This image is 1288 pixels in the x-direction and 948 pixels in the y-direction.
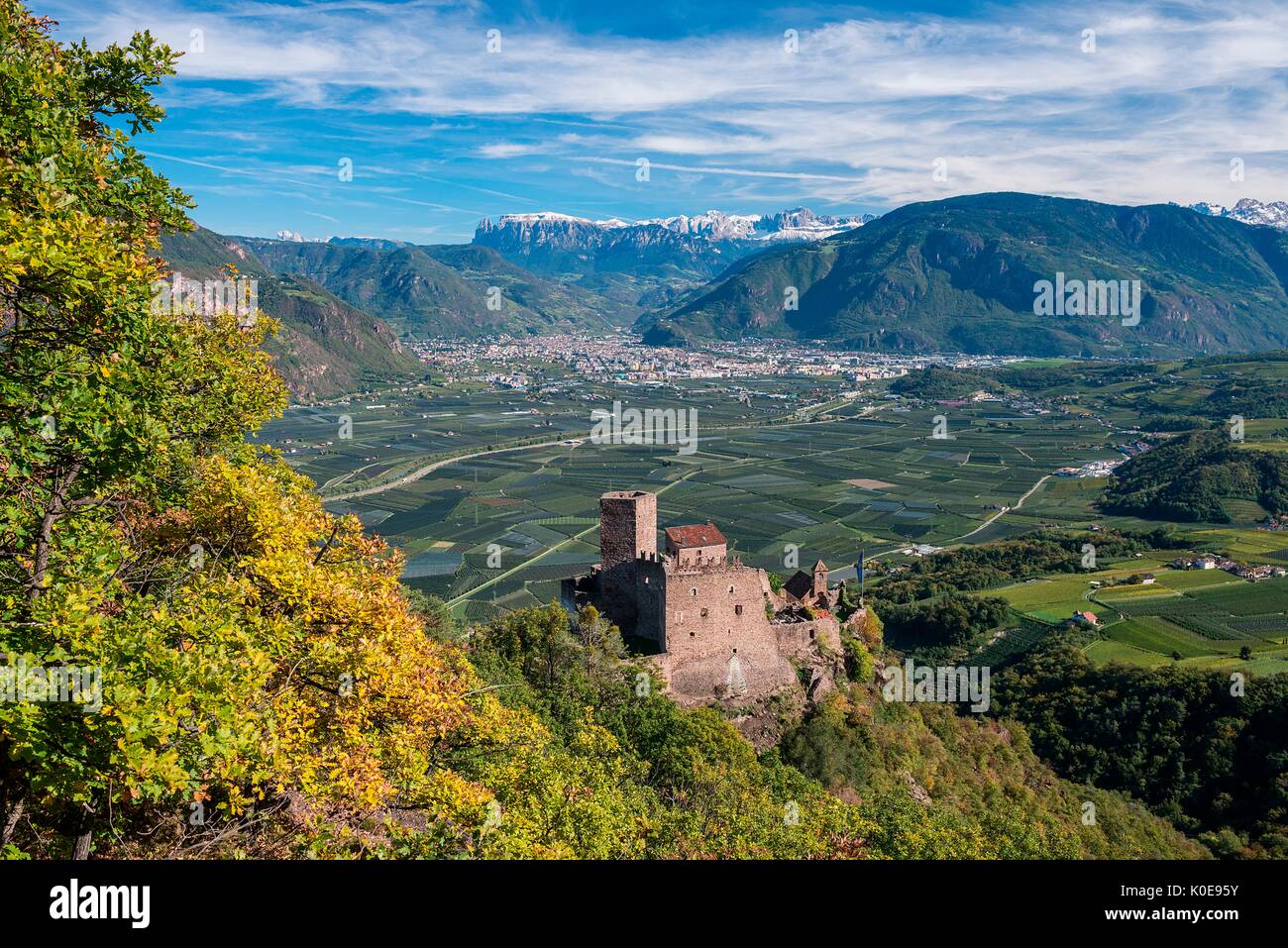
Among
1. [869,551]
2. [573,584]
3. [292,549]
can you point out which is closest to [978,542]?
[869,551]

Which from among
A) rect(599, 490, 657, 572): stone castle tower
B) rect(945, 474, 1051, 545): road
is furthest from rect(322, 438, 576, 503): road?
rect(945, 474, 1051, 545): road

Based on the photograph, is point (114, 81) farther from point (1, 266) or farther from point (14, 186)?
point (1, 266)

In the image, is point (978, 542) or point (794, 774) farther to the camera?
point (978, 542)

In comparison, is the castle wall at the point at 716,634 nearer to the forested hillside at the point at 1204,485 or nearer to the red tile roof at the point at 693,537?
the red tile roof at the point at 693,537

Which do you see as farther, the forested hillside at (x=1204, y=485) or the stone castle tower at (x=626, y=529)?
the forested hillside at (x=1204, y=485)

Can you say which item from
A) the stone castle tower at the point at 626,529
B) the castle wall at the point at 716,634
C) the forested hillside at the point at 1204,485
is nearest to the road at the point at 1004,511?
the forested hillside at the point at 1204,485

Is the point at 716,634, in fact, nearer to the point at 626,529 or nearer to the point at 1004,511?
the point at 626,529
